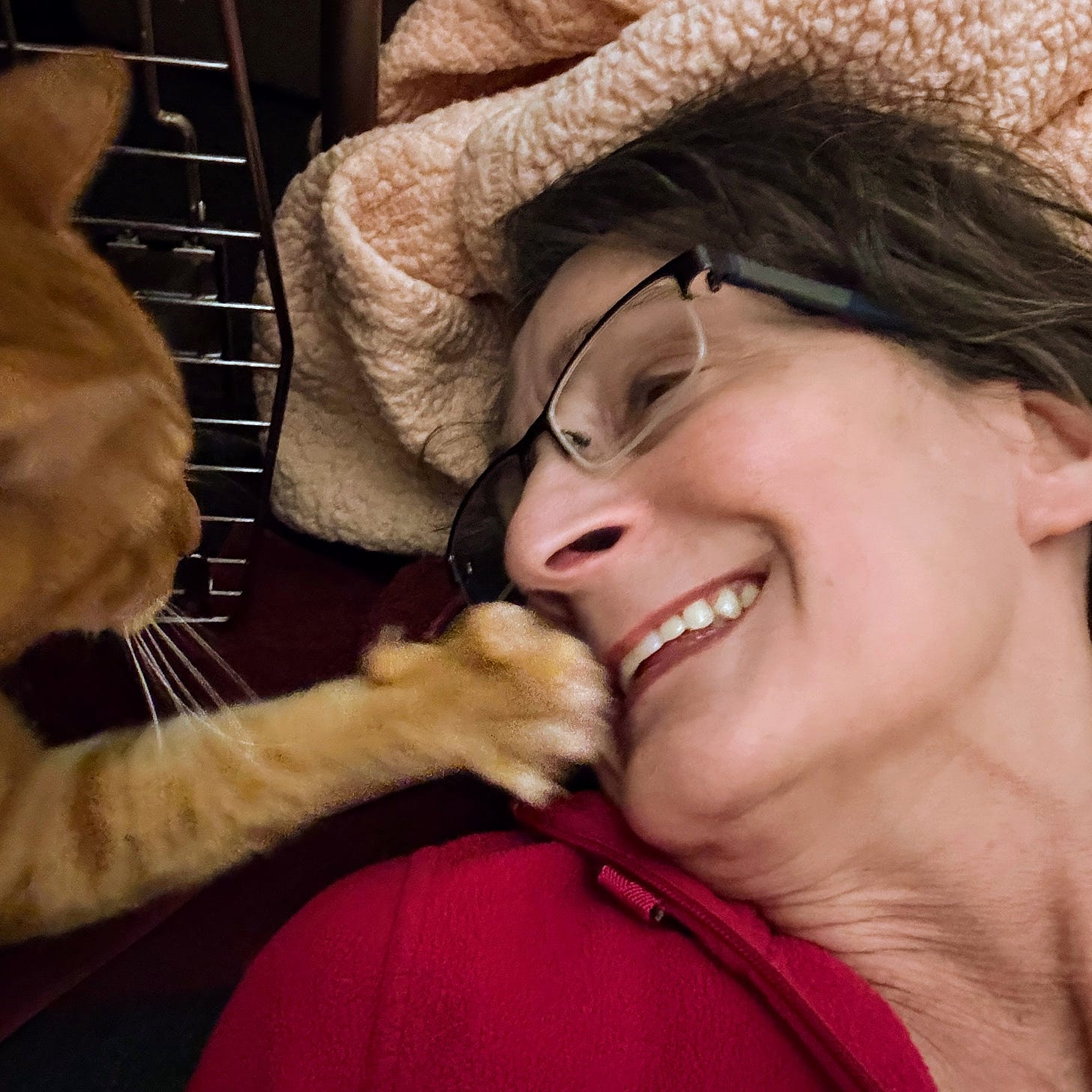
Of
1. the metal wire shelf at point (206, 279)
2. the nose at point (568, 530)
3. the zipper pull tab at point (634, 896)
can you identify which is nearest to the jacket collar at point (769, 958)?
the zipper pull tab at point (634, 896)

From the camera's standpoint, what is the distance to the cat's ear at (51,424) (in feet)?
1.68

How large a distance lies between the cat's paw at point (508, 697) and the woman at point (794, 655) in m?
0.03

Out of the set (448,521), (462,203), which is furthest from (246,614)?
(462,203)

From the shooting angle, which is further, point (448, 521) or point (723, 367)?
point (448, 521)

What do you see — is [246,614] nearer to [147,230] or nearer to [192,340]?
[192,340]

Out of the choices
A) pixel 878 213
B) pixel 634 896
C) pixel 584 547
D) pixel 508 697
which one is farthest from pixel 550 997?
pixel 878 213

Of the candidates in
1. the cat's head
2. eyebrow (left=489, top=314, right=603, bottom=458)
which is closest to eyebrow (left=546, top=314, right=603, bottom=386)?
eyebrow (left=489, top=314, right=603, bottom=458)

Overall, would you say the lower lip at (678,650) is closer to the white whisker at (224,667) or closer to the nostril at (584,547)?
the nostril at (584,547)

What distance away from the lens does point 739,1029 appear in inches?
26.2

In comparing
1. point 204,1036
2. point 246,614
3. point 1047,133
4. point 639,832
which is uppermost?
point 1047,133

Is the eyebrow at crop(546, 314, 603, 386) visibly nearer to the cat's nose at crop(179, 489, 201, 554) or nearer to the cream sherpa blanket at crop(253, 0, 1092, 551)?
the cream sherpa blanket at crop(253, 0, 1092, 551)

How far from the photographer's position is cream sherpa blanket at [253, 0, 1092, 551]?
701 mm

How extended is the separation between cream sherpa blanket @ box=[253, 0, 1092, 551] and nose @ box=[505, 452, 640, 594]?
0.26 metres

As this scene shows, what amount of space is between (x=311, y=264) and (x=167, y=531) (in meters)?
0.35
